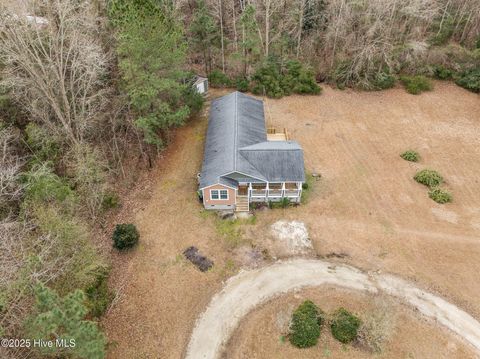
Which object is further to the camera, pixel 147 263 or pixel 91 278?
pixel 147 263

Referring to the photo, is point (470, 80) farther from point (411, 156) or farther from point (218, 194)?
point (218, 194)

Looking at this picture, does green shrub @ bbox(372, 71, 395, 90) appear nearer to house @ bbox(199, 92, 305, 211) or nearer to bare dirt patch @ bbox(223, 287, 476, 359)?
house @ bbox(199, 92, 305, 211)

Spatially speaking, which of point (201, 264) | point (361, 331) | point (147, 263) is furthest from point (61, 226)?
point (361, 331)

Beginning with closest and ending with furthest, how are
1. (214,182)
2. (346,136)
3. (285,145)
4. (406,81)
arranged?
(214,182)
(285,145)
(346,136)
(406,81)

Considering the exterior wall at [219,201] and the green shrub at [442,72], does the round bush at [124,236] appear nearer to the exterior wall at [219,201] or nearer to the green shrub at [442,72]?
the exterior wall at [219,201]

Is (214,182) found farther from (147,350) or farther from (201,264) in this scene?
(147,350)

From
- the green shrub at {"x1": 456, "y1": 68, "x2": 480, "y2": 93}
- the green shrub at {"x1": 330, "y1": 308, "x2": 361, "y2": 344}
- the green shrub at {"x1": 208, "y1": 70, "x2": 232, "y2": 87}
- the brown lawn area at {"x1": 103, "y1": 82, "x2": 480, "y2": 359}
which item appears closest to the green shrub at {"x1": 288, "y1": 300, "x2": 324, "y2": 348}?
the green shrub at {"x1": 330, "y1": 308, "x2": 361, "y2": 344}
